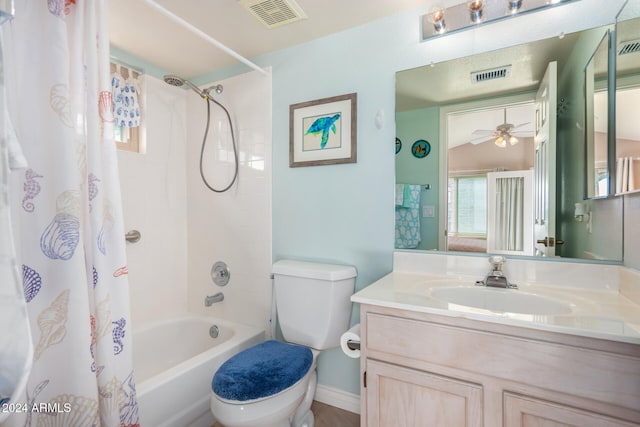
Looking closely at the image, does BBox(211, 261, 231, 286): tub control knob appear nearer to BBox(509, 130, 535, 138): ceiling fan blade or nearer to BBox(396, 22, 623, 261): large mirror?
BBox(396, 22, 623, 261): large mirror

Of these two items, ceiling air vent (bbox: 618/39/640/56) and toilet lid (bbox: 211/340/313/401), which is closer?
ceiling air vent (bbox: 618/39/640/56)

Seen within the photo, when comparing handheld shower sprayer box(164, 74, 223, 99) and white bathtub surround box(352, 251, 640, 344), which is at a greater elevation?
handheld shower sprayer box(164, 74, 223, 99)

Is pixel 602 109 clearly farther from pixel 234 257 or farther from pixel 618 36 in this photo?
pixel 234 257

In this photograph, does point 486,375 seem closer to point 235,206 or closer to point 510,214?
point 510,214

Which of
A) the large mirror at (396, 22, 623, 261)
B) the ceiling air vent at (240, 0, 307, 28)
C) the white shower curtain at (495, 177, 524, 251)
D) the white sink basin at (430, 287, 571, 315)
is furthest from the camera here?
the ceiling air vent at (240, 0, 307, 28)

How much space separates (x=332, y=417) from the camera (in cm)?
169

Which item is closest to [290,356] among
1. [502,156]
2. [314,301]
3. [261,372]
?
[261,372]

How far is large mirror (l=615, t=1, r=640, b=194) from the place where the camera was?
1050 millimetres

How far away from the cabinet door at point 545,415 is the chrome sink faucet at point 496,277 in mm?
463

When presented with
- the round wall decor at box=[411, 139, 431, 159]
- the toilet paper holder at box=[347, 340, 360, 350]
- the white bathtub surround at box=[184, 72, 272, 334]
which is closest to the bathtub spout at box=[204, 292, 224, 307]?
the white bathtub surround at box=[184, 72, 272, 334]

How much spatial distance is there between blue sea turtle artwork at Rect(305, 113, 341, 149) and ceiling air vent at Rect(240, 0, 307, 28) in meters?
0.53

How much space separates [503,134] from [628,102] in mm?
406

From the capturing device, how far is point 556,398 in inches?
34.7

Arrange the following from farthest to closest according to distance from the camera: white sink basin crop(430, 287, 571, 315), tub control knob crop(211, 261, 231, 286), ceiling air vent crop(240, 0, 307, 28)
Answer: tub control knob crop(211, 261, 231, 286) → ceiling air vent crop(240, 0, 307, 28) → white sink basin crop(430, 287, 571, 315)
